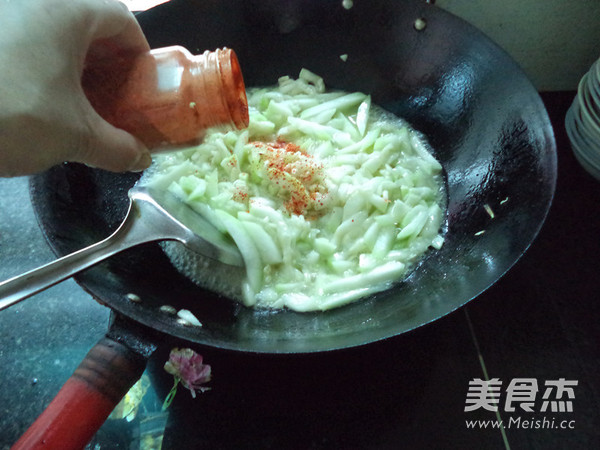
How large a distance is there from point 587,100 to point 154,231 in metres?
1.12

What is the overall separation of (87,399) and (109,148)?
0.36 meters

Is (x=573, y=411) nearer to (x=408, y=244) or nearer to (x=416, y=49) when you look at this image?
(x=408, y=244)

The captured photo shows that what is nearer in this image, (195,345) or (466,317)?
(195,345)

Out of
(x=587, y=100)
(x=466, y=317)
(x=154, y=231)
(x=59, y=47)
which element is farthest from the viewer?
(x=587, y=100)

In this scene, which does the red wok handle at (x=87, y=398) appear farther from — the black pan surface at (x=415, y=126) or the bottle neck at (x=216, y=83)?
the bottle neck at (x=216, y=83)

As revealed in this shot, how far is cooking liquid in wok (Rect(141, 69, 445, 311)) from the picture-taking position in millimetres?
959

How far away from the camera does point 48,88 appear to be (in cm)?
58

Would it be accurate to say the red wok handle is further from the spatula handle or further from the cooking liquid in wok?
the cooking liquid in wok

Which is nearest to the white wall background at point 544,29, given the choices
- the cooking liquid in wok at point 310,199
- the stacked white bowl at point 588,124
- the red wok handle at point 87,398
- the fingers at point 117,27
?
the stacked white bowl at point 588,124

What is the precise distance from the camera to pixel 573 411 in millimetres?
901

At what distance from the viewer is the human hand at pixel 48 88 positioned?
558mm

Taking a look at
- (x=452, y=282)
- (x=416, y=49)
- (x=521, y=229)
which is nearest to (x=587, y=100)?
(x=416, y=49)
